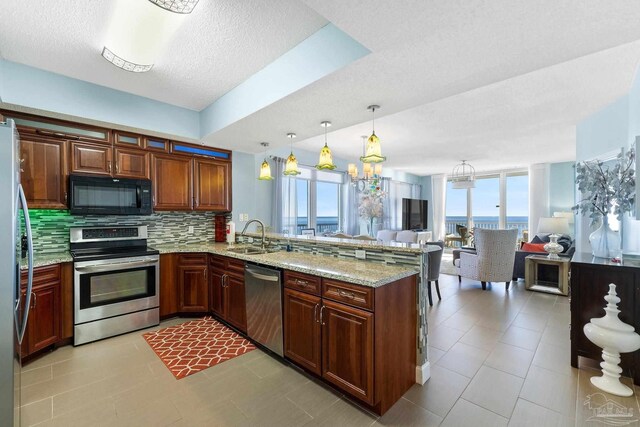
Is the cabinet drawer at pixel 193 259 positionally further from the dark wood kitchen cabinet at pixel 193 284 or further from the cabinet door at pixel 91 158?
the cabinet door at pixel 91 158

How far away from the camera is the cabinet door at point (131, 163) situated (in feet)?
10.7

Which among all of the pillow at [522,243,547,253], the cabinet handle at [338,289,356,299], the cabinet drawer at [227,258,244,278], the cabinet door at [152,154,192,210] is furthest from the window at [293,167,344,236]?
the pillow at [522,243,547,253]

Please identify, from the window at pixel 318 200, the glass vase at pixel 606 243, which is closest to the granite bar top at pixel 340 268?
the glass vase at pixel 606 243

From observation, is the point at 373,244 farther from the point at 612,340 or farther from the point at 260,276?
the point at 612,340

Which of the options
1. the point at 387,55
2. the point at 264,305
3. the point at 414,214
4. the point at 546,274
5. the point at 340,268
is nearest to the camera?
the point at 387,55

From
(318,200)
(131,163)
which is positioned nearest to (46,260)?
(131,163)

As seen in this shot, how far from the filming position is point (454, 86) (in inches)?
88.6

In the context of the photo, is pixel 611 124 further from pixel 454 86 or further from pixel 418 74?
pixel 418 74

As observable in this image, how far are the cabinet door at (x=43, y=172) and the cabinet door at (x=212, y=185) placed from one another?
1372 mm

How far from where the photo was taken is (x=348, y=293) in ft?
6.23

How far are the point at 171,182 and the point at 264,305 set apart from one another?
222 centimetres

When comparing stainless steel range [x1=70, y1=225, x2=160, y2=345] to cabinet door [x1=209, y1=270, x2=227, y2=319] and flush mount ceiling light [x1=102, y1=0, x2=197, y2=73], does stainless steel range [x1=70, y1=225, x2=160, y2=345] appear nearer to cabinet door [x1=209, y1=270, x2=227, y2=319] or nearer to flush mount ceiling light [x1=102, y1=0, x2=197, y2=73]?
cabinet door [x1=209, y1=270, x2=227, y2=319]

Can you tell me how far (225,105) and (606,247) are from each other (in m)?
3.95

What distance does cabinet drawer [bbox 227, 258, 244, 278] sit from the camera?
2932 mm
